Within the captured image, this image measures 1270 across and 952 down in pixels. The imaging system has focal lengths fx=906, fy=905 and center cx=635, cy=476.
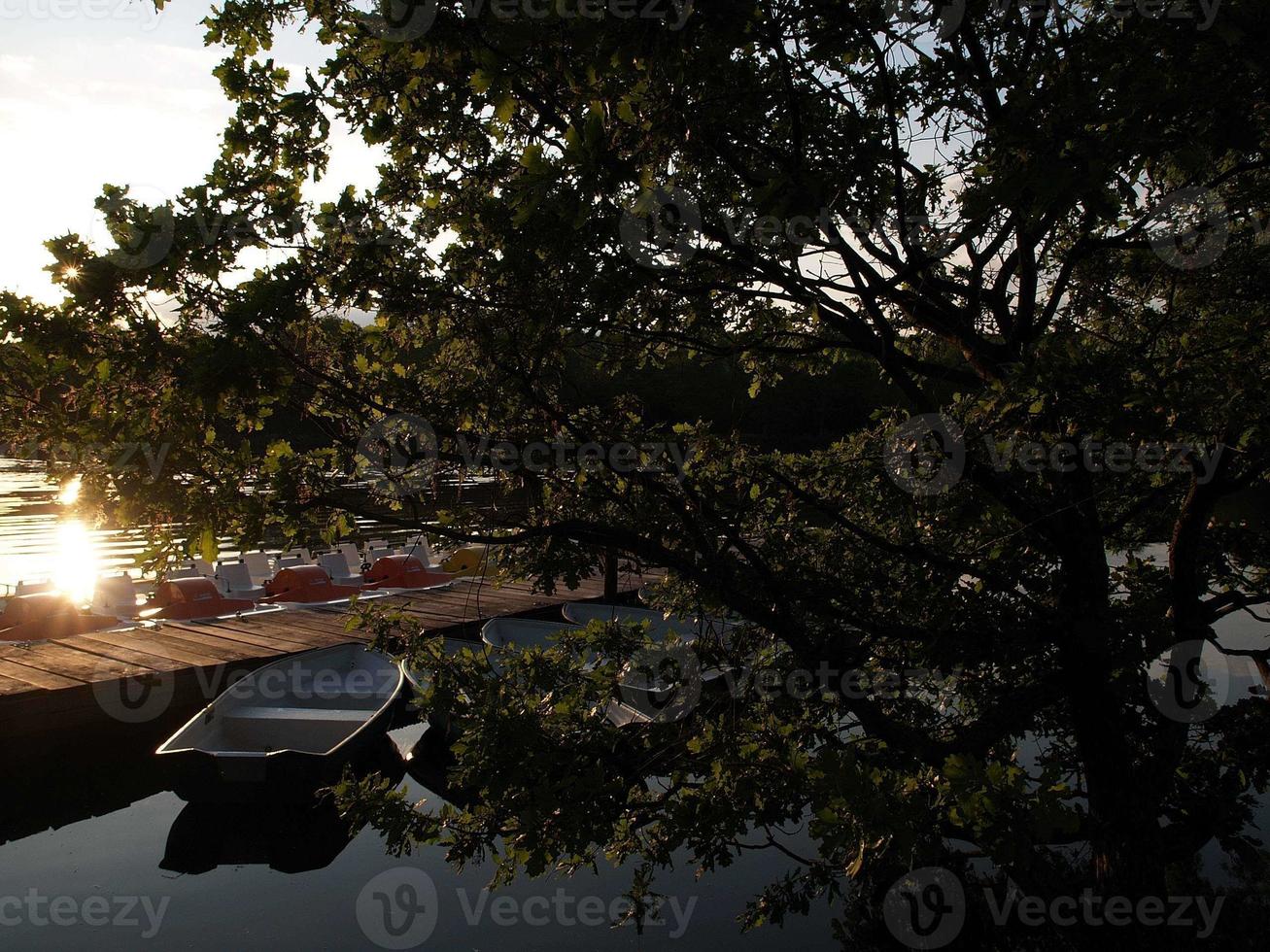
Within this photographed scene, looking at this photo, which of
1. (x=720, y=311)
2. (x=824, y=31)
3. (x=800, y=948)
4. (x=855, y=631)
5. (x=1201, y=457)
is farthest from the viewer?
(x=800, y=948)

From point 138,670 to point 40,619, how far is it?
4092mm

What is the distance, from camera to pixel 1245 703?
15.1ft

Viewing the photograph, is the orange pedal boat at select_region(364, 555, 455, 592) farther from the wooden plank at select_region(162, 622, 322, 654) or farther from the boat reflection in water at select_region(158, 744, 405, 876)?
the boat reflection in water at select_region(158, 744, 405, 876)

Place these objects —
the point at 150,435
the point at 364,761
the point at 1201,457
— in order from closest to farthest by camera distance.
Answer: the point at 150,435
the point at 1201,457
the point at 364,761

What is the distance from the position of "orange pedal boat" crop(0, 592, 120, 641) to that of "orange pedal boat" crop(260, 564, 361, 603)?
3.60 metres

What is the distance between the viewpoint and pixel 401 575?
64.7ft

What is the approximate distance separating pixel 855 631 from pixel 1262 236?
2919mm

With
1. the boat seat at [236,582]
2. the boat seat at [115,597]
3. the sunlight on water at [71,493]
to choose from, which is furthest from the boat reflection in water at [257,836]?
the boat seat at [236,582]

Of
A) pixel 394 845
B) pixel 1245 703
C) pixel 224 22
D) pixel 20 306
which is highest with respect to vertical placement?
pixel 224 22

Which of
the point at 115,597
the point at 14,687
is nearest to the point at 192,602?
the point at 115,597

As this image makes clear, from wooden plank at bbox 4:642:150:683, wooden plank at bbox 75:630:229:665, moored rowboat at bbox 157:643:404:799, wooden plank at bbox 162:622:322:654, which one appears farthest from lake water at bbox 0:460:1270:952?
wooden plank at bbox 162:622:322:654

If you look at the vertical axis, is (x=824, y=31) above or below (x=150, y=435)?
above

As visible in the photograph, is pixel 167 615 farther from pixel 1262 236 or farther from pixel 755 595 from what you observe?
pixel 1262 236

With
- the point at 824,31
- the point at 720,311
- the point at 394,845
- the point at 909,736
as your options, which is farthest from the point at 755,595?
the point at 824,31
